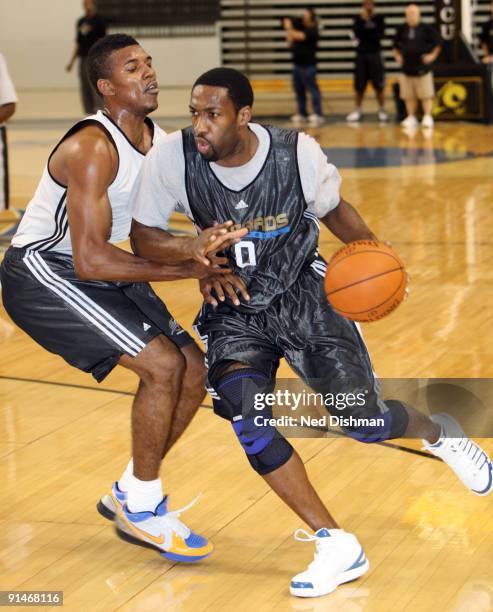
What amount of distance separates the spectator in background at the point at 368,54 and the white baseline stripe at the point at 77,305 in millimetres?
14247

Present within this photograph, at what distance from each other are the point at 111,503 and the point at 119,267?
35.2 inches

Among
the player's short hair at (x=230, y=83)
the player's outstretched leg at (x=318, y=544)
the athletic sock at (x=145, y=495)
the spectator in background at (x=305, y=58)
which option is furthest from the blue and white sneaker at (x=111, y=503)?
the spectator in background at (x=305, y=58)

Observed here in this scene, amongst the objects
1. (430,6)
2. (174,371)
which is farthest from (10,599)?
(430,6)

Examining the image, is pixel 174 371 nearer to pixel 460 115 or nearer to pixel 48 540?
pixel 48 540

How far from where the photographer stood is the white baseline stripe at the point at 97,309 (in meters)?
3.79

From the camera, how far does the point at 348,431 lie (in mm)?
3713

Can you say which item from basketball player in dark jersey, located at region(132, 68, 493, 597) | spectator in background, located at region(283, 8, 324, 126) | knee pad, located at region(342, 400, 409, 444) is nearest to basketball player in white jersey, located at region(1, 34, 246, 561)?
basketball player in dark jersey, located at region(132, 68, 493, 597)

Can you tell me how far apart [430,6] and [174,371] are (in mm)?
20358

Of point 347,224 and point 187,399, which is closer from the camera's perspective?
point 347,224

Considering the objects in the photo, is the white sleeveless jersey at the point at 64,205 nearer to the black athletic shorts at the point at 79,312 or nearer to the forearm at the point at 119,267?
the black athletic shorts at the point at 79,312

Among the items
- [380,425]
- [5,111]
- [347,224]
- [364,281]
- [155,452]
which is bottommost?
[155,452]

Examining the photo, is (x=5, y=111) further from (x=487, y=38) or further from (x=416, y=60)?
(x=487, y=38)

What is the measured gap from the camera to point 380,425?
3738 millimetres

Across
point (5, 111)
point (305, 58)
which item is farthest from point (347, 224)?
point (305, 58)
